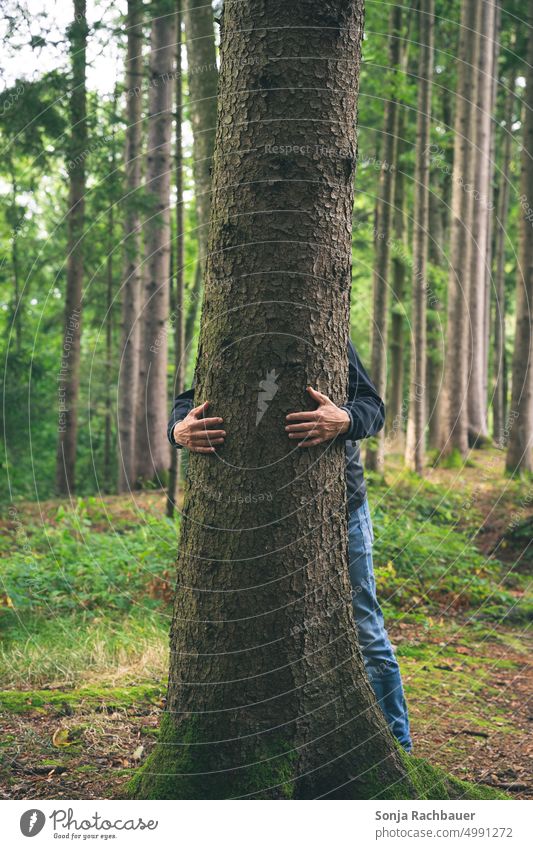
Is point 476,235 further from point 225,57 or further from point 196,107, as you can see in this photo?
point 225,57

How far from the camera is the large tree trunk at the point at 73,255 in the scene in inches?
423

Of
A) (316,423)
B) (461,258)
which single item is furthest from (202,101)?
(461,258)

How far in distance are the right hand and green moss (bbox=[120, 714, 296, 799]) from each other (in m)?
1.14

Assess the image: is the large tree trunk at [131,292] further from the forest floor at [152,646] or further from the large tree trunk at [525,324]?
the large tree trunk at [525,324]

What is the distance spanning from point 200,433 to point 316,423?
0.48m

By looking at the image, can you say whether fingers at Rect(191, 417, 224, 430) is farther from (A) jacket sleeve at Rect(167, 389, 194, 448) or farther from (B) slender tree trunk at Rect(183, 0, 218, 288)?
(B) slender tree trunk at Rect(183, 0, 218, 288)

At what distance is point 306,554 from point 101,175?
1188cm

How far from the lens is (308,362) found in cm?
290

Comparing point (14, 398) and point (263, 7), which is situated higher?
point (263, 7)

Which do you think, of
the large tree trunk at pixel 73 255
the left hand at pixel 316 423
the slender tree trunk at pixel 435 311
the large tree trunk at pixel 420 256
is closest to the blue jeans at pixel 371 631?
the left hand at pixel 316 423

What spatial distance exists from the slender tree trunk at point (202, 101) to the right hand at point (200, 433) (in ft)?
15.5

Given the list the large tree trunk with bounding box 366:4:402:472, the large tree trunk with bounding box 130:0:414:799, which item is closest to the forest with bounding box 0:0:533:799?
the large tree trunk with bounding box 130:0:414:799

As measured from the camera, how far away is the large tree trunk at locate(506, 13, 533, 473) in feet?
36.2

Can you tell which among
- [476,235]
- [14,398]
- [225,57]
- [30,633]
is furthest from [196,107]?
[476,235]
